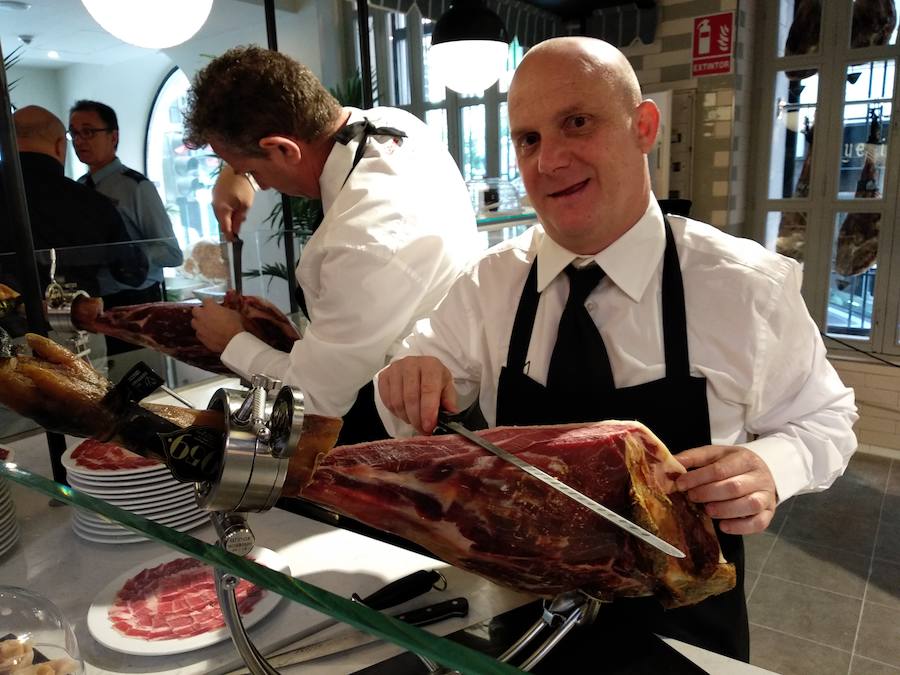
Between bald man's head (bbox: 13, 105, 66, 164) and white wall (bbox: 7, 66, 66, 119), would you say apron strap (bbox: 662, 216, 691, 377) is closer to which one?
bald man's head (bbox: 13, 105, 66, 164)

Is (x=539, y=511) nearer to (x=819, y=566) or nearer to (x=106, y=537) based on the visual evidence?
(x=106, y=537)

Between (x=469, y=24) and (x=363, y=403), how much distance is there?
5.92 feet

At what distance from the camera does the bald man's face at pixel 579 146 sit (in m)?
1.19

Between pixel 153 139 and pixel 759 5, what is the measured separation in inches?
232

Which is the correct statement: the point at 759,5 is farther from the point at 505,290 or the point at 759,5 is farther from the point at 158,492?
the point at 158,492

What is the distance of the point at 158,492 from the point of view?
46.9 inches

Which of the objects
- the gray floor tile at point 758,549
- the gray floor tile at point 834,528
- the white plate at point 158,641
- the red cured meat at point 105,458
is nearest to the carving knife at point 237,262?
the red cured meat at point 105,458

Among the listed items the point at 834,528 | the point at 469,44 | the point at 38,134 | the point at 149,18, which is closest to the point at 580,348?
the point at 149,18

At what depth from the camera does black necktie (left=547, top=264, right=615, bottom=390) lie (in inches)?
48.6

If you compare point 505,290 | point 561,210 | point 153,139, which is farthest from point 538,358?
point 153,139

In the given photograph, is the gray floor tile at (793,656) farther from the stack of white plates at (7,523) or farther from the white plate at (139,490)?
the stack of white plates at (7,523)

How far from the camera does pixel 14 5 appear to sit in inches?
221

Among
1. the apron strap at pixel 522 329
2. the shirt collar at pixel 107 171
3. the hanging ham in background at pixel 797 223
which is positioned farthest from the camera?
the hanging ham in background at pixel 797 223

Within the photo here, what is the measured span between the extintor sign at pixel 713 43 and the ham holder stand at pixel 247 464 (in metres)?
4.57
